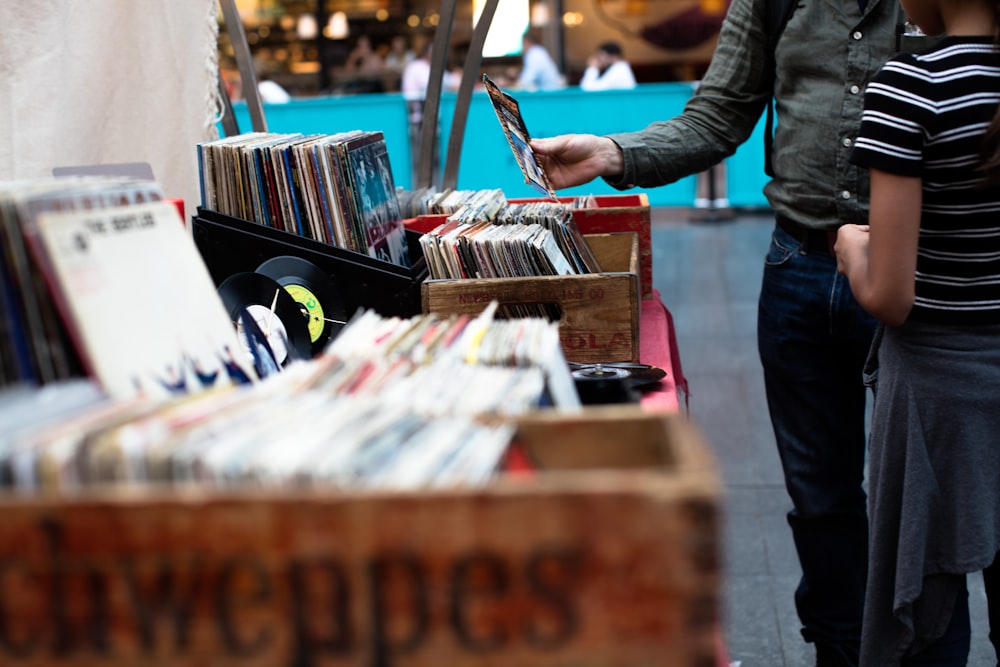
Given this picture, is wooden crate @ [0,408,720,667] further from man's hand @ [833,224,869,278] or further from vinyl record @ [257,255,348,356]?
vinyl record @ [257,255,348,356]

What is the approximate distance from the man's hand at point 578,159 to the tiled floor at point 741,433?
126 cm

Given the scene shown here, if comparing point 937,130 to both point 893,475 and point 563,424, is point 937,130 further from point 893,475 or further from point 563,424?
point 563,424

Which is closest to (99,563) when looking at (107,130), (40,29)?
(40,29)

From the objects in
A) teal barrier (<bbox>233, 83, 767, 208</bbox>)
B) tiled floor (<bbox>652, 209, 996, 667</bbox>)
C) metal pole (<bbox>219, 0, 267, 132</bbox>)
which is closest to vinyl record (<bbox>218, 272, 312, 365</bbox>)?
metal pole (<bbox>219, 0, 267, 132</bbox>)

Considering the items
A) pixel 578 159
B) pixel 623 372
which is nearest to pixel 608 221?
pixel 578 159

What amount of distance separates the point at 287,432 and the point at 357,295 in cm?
107

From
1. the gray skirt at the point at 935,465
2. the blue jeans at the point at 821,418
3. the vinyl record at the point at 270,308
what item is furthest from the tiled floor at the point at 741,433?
the vinyl record at the point at 270,308

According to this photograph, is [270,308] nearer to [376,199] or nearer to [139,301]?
[376,199]

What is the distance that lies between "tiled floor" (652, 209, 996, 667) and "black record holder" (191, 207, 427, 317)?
1.37 metres

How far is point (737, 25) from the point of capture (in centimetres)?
219

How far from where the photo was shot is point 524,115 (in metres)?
8.97

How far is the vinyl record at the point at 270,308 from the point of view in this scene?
157 centimetres

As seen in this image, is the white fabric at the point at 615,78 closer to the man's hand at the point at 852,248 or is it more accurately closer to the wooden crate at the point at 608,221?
the wooden crate at the point at 608,221

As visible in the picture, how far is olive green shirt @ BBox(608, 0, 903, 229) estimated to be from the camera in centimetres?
196
